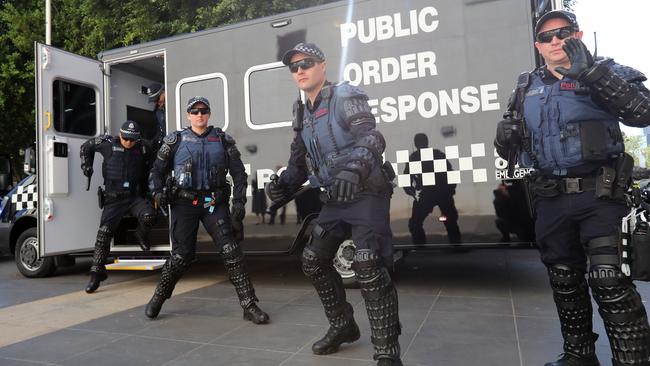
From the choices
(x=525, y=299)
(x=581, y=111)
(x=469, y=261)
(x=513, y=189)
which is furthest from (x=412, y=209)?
(x=469, y=261)

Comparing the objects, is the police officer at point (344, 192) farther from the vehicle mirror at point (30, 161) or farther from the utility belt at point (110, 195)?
the vehicle mirror at point (30, 161)

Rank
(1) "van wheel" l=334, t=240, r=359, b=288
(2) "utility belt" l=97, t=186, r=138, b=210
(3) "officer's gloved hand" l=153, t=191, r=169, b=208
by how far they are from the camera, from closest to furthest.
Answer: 1. (3) "officer's gloved hand" l=153, t=191, r=169, b=208
2. (1) "van wheel" l=334, t=240, r=359, b=288
3. (2) "utility belt" l=97, t=186, r=138, b=210

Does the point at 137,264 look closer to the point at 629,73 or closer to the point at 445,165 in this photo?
the point at 445,165

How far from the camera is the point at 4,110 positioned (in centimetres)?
1086

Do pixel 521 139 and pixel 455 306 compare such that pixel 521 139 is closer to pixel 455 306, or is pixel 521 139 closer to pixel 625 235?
pixel 625 235

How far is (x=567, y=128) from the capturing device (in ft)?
7.46

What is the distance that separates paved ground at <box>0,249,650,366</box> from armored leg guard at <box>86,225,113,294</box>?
0.13 metres

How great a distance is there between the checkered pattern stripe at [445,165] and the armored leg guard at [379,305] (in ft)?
5.63

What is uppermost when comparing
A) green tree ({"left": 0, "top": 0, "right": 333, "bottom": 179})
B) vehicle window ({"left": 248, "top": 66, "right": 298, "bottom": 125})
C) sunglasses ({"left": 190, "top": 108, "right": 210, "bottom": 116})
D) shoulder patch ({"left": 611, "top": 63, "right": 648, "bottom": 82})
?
green tree ({"left": 0, "top": 0, "right": 333, "bottom": 179})

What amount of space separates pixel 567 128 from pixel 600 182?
32 cm

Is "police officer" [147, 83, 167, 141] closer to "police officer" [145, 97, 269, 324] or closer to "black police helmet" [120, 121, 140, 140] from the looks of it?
"black police helmet" [120, 121, 140, 140]

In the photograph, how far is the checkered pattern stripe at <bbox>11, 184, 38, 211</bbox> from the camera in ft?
20.2

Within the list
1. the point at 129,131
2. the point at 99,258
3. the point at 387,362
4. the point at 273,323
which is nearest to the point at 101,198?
the point at 99,258

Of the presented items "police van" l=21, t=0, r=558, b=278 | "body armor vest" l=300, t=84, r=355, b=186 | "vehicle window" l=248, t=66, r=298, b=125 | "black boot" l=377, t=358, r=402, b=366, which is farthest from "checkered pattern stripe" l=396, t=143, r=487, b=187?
"black boot" l=377, t=358, r=402, b=366
